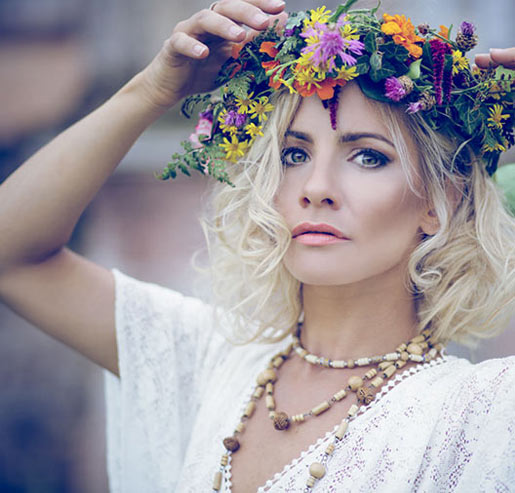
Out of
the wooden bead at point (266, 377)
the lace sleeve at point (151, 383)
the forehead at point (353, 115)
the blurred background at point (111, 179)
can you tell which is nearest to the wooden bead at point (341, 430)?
the wooden bead at point (266, 377)

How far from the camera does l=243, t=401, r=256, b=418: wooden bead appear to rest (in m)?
1.72

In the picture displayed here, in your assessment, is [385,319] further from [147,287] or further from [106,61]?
[106,61]

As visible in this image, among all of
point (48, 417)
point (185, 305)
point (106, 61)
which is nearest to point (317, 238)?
point (185, 305)

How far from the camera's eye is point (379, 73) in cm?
151

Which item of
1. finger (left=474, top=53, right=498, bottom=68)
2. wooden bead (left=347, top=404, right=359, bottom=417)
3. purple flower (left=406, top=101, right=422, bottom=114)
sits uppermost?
finger (left=474, top=53, right=498, bottom=68)

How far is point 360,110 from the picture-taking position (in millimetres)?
1555

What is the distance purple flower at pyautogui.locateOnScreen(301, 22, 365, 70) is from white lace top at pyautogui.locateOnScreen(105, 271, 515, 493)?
0.81 meters

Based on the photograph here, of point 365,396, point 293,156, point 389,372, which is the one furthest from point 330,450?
point 293,156

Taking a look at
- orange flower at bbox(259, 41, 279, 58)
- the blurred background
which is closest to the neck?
orange flower at bbox(259, 41, 279, 58)

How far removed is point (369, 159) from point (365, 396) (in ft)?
1.99

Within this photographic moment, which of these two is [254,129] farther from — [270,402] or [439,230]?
[270,402]

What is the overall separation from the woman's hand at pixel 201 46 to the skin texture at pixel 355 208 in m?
0.25

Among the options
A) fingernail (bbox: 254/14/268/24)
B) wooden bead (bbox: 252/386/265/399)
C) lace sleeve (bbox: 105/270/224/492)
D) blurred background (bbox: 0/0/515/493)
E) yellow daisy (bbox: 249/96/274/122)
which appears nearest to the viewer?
fingernail (bbox: 254/14/268/24)

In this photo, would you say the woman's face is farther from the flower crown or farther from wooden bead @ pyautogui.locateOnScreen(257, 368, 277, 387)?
wooden bead @ pyautogui.locateOnScreen(257, 368, 277, 387)
